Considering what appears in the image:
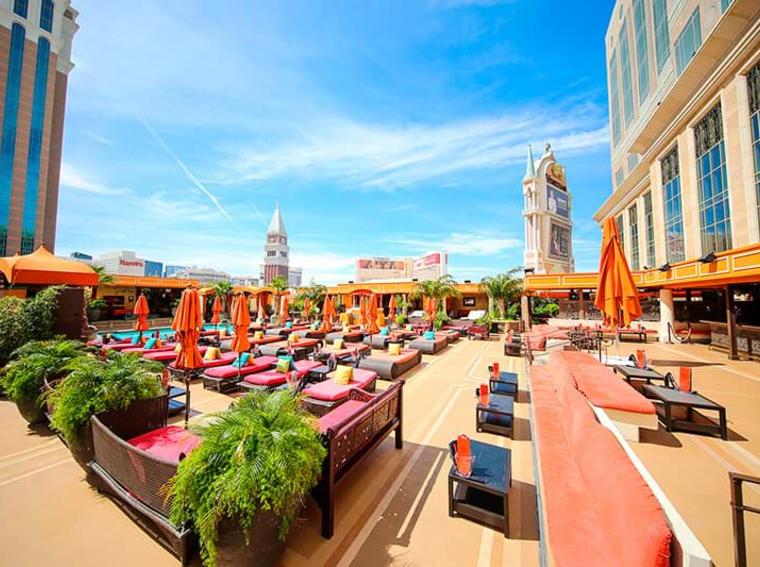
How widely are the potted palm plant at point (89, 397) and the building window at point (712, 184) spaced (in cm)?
1970

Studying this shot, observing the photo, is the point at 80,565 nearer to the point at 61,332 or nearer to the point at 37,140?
the point at 61,332

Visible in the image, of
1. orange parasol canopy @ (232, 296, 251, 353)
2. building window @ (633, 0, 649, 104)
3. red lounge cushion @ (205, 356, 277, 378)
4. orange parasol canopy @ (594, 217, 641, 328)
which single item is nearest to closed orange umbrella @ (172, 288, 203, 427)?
orange parasol canopy @ (232, 296, 251, 353)

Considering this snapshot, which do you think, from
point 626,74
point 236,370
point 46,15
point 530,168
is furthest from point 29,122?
point 530,168

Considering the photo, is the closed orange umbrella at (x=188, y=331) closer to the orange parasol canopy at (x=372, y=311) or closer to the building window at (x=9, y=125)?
the orange parasol canopy at (x=372, y=311)

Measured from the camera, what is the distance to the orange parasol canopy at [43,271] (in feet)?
23.7

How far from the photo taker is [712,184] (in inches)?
528

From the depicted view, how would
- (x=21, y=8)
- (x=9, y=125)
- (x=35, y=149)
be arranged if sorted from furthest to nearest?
(x=21, y=8) < (x=35, y=149) < (x=9, y=125)

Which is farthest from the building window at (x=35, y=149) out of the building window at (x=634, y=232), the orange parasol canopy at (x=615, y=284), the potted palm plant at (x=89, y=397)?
the building window at (x=634, y=232)

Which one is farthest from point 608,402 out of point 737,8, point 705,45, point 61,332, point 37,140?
point 37,140

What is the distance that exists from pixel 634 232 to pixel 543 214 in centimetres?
3941

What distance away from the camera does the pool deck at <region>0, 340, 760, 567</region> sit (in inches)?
109

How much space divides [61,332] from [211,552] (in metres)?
9.04

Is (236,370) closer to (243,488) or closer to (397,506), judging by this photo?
(397,506)

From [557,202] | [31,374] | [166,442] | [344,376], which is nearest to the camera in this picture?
[166,442]
